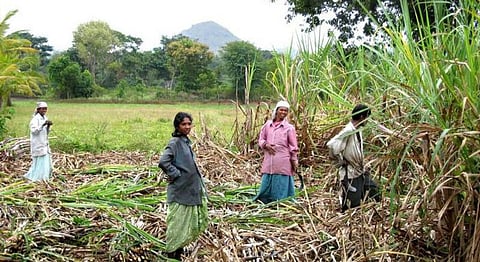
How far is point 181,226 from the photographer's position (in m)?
3.80

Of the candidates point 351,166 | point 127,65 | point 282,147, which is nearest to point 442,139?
point 351,166

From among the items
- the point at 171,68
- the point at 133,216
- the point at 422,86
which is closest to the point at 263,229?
the point at 133,216

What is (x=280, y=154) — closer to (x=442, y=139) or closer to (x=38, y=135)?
(x=442, y=139)

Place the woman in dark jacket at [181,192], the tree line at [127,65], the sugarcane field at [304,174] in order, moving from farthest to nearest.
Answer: the tree line at [127,65], the woman in dark jacket at [181,192], the sugarcane field at [304,174]

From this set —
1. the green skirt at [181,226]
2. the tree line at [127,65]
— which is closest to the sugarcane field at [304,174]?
the green skirt at [181,226]

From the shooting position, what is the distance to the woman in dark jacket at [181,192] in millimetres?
3785

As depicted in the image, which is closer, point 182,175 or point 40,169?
point 182,175

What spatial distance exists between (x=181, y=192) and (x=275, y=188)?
1545 millimetres

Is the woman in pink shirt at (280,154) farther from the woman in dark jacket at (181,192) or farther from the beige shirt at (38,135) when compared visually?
the beige shirt at (38,135)

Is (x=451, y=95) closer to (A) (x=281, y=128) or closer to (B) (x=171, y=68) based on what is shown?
(A) (x=281, y=128)

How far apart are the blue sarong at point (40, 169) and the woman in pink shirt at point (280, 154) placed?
9.65ft

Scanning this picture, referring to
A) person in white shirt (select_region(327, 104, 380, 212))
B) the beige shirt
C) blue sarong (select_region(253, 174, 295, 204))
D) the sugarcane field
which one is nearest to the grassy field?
the sugarcane field

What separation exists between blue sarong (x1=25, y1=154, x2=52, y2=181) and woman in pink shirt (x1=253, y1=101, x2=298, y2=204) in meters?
2.94

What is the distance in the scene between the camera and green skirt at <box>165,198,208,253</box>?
3.79 meters
